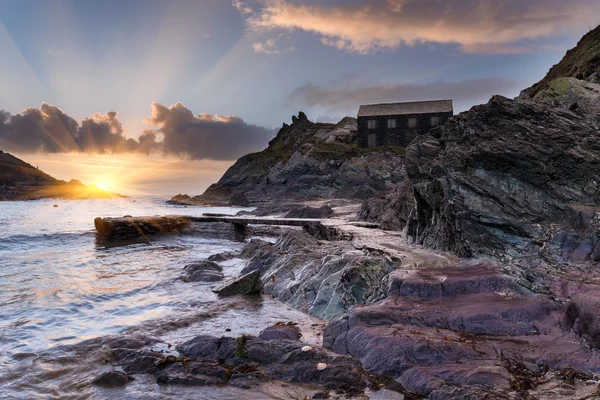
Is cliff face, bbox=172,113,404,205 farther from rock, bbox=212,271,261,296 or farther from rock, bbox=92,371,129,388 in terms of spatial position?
rock, bbox=92,371,129,388

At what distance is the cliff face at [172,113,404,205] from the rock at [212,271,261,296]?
50.6 meters

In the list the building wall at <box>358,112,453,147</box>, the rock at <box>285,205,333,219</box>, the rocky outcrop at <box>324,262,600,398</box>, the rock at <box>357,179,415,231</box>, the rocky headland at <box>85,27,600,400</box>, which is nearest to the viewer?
the rocky outcrop at <box>324,262,600,398</box>

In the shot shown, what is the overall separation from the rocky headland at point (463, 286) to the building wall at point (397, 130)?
59896 mm

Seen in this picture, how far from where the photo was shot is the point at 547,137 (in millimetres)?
10977

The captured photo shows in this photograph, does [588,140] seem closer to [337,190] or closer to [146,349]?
[146,349]

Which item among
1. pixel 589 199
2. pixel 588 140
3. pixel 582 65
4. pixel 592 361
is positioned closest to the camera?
pixel 592 361

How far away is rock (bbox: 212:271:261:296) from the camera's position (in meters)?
12.4

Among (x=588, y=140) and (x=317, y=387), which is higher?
(x=588, y=140)

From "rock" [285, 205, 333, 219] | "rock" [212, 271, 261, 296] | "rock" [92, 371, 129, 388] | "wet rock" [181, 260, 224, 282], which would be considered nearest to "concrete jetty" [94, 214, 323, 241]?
"rock" [285, 205, 333, 219]

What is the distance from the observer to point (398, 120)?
77.1 metres

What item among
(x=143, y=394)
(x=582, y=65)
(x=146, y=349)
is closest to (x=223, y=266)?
(x=146, y=349)

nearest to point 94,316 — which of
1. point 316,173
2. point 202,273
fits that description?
point 202,273

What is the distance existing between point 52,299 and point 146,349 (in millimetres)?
6583

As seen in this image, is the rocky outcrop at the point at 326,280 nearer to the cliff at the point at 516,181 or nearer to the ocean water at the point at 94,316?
the ocean water at the point at 94,316
